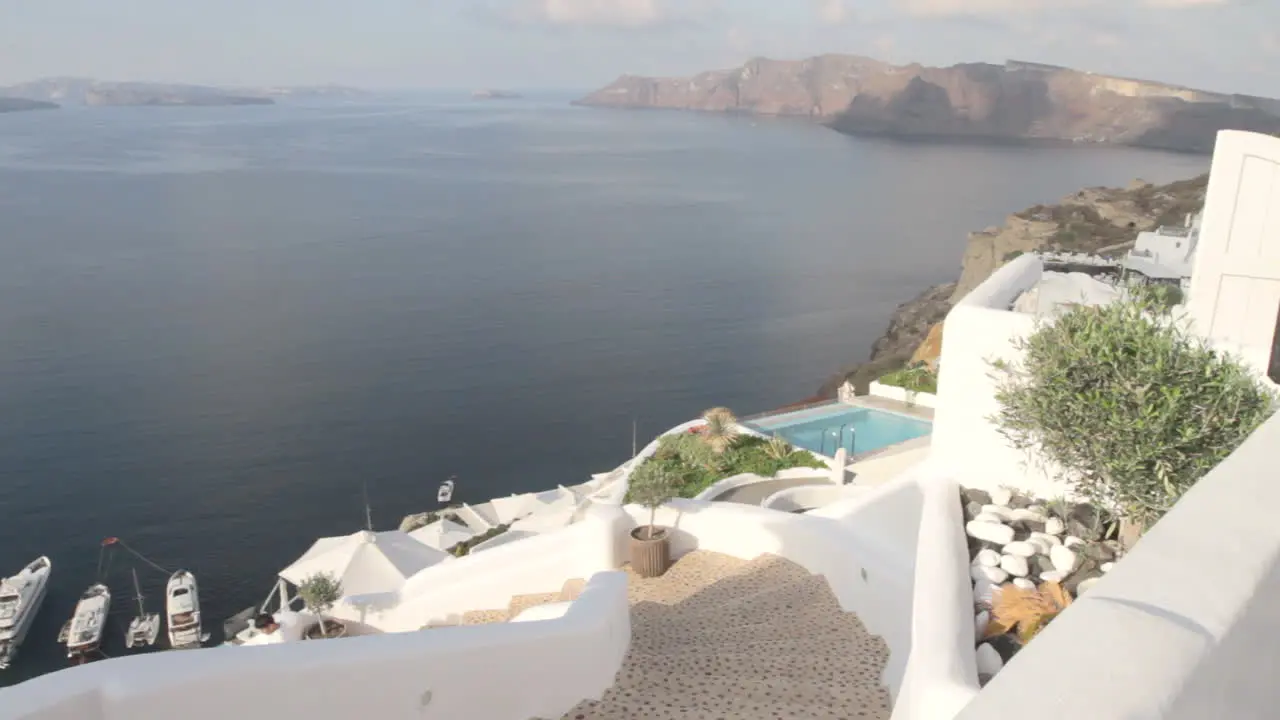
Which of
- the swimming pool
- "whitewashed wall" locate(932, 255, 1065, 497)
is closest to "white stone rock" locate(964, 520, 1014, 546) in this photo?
"whitewashed wall" locate(932, 255, 1065, 497)

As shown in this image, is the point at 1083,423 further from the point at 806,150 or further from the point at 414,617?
the point at 806,150

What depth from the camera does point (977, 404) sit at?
7328 mm

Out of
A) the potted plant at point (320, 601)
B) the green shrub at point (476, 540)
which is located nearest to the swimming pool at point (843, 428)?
the green shrub at point (476, 540)

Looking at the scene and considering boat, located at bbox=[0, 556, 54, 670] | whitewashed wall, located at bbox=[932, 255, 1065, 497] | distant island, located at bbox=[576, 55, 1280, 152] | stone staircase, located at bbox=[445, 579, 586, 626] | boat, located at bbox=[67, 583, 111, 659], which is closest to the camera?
whitewashed wall, located at bbox=[932, 255, 1065, 497]

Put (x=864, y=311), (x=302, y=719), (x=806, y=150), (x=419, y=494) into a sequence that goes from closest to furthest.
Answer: (x=302, y=719) < (x=419, y=494) < (x=864, y=311) < (x=806, y=150)

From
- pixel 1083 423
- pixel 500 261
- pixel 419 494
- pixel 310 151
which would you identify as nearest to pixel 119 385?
pixel 419 494

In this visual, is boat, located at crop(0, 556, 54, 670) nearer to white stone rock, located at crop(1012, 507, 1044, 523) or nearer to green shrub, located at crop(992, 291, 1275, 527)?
white stone rock, located at crop(1012, 507, 1044, 523)

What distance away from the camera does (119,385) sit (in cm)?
3916

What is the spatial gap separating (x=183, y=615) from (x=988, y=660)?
24373 millimetres

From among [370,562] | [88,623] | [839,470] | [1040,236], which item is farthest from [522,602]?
[1040,236]

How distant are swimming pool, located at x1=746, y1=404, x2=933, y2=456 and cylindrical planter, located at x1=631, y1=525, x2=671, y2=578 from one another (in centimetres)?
806

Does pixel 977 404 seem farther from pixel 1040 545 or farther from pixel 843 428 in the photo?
pixel 843 428

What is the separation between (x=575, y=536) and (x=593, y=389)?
31.5 metres

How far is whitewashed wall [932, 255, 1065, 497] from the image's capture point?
273 inches
